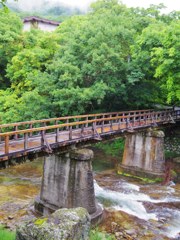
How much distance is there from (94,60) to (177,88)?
22.5 ft

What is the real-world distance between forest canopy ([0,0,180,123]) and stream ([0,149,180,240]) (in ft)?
18.1

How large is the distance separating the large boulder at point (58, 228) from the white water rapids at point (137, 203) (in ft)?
29.6

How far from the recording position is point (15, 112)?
2323 cm

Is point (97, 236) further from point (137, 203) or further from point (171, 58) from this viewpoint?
point (171, 58)

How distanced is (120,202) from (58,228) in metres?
12.0

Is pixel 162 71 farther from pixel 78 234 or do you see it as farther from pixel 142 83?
Answer: pixel 78 234

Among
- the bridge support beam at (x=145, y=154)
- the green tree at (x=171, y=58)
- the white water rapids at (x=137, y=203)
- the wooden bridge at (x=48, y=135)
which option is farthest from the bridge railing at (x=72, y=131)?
the white water rapids at (x=137, y=203)

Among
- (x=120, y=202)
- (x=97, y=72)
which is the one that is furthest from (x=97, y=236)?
(x=97, y=72)

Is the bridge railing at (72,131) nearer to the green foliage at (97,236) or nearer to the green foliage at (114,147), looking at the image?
the green foliage at (97,236)

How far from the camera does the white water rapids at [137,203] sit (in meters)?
14.1

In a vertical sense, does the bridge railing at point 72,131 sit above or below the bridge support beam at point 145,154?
above

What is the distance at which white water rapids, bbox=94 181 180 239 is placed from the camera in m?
14.1

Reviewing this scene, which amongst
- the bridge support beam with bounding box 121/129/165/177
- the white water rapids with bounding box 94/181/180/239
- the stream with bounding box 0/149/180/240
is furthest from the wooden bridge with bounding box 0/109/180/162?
the white water rapids with bounding box 94/181/180/239

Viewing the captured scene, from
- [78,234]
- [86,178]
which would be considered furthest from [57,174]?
[78,234]
